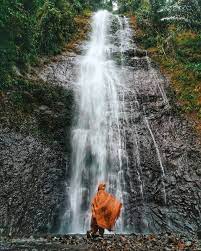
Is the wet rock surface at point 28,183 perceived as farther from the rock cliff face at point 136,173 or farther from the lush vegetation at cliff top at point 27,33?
the lush vegetation at cliff top at point 27,33

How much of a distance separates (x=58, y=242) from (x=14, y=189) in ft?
12.0

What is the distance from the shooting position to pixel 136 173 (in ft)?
48.2

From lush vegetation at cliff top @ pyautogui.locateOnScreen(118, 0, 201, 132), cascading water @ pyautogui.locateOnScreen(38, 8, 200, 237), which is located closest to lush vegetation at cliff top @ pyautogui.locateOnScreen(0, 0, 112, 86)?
cascading water @ pyautogui.locateOnScreen(38, 8, 200, 237)

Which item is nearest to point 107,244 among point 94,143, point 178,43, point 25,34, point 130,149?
point 130,149

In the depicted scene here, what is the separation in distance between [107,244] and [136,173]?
529cm

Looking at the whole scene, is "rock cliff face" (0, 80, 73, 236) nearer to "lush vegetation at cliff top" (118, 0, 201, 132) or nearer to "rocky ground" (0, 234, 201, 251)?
Answer: "rocky ground" (0, 234, 201, 251)

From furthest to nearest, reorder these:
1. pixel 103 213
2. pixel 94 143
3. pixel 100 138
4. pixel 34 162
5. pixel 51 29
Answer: pixel 51 29 < pixel 100 138 < pixel 94 143 < pixel 34 162 < pixel 103 213

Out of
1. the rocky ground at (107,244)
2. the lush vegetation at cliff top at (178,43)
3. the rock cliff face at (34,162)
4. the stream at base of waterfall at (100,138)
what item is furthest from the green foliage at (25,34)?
the rocky ground at (107,244)

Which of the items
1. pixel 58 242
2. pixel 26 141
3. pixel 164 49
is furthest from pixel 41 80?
pixel 58 242

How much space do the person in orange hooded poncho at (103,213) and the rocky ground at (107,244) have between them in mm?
320

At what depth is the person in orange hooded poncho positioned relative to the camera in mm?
10844

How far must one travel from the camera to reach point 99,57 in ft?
74.1

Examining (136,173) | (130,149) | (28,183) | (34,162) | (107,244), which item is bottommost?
(107,244)

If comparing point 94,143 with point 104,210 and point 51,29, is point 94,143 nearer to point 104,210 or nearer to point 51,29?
point 104,210
